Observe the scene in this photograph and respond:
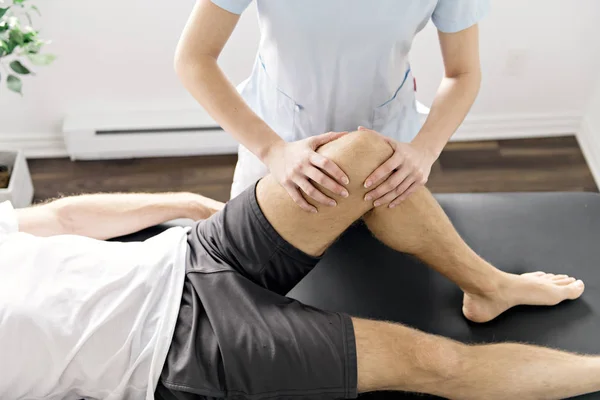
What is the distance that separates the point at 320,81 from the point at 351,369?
1.89ft

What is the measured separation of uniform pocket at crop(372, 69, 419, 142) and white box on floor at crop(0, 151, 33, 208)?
1207mm

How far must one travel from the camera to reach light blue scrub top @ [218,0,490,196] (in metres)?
1.26

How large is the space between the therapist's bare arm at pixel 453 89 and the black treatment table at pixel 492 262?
299 millimetres

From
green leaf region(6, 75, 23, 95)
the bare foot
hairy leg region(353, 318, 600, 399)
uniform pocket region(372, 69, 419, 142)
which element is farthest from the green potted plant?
the bare foot

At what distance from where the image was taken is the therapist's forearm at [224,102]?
1.38 meters

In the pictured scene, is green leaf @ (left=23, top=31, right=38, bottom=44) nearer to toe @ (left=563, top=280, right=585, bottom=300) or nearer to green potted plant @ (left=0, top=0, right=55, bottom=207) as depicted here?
green potted plant @ (left=0, top=0, right=55, bottom=207)

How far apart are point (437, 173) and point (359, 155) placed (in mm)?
1167

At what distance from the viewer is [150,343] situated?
→ 4.10 ft

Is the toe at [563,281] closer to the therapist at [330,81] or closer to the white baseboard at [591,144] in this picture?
Answer: the therapist at [330,81]

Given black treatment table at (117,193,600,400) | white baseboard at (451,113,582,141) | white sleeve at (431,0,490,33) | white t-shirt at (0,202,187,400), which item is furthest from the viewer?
white baseboard at (451,113,582,141)

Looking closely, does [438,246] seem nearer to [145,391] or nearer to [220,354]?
[220,354]

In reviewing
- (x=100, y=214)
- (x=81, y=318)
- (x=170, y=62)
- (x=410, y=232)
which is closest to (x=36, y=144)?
(x=170, y=62)

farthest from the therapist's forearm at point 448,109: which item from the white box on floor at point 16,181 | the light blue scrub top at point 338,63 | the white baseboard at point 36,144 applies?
the white baseboard at point 36,144

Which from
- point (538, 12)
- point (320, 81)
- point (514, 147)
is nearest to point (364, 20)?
point (320, 81)
